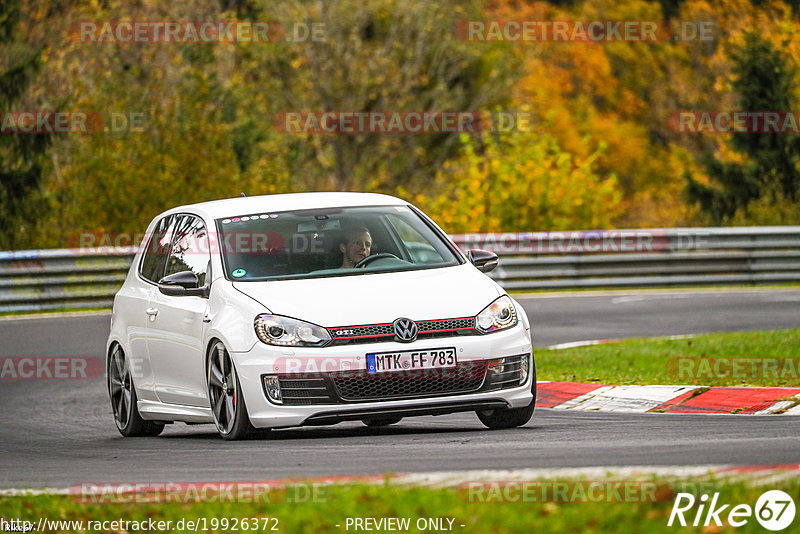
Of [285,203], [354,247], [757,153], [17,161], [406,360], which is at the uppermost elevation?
[285,203]

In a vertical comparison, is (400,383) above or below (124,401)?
above

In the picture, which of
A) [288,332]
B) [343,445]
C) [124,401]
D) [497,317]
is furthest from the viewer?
[124,401]

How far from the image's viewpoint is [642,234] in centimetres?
2800

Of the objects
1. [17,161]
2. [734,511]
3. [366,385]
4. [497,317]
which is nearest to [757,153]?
[17,161]

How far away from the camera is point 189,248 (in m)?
11.2

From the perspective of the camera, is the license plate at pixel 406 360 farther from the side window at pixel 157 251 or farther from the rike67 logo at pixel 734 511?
the rike67 logo at pixel 734 511

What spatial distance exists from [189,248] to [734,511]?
6065 millimetres

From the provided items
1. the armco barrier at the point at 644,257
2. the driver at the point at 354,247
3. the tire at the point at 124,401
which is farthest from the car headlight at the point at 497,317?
the armco barrier at the point at 644,257

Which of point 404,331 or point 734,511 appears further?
point 404,331

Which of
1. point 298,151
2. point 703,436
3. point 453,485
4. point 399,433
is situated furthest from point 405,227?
point 298,151

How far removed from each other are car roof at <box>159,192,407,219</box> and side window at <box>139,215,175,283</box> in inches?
16.2

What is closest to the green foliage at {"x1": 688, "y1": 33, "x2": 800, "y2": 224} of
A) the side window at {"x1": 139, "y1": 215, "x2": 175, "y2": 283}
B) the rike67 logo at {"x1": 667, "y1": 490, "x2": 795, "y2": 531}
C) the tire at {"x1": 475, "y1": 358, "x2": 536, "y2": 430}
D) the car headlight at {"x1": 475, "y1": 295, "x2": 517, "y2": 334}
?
the side window at {"x1": 139, "y1": 215, "x2": 175, "y2": 283}

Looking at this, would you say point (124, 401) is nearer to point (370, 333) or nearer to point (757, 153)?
point (370, 333)

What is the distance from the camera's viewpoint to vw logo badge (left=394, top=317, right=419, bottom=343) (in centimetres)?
959
